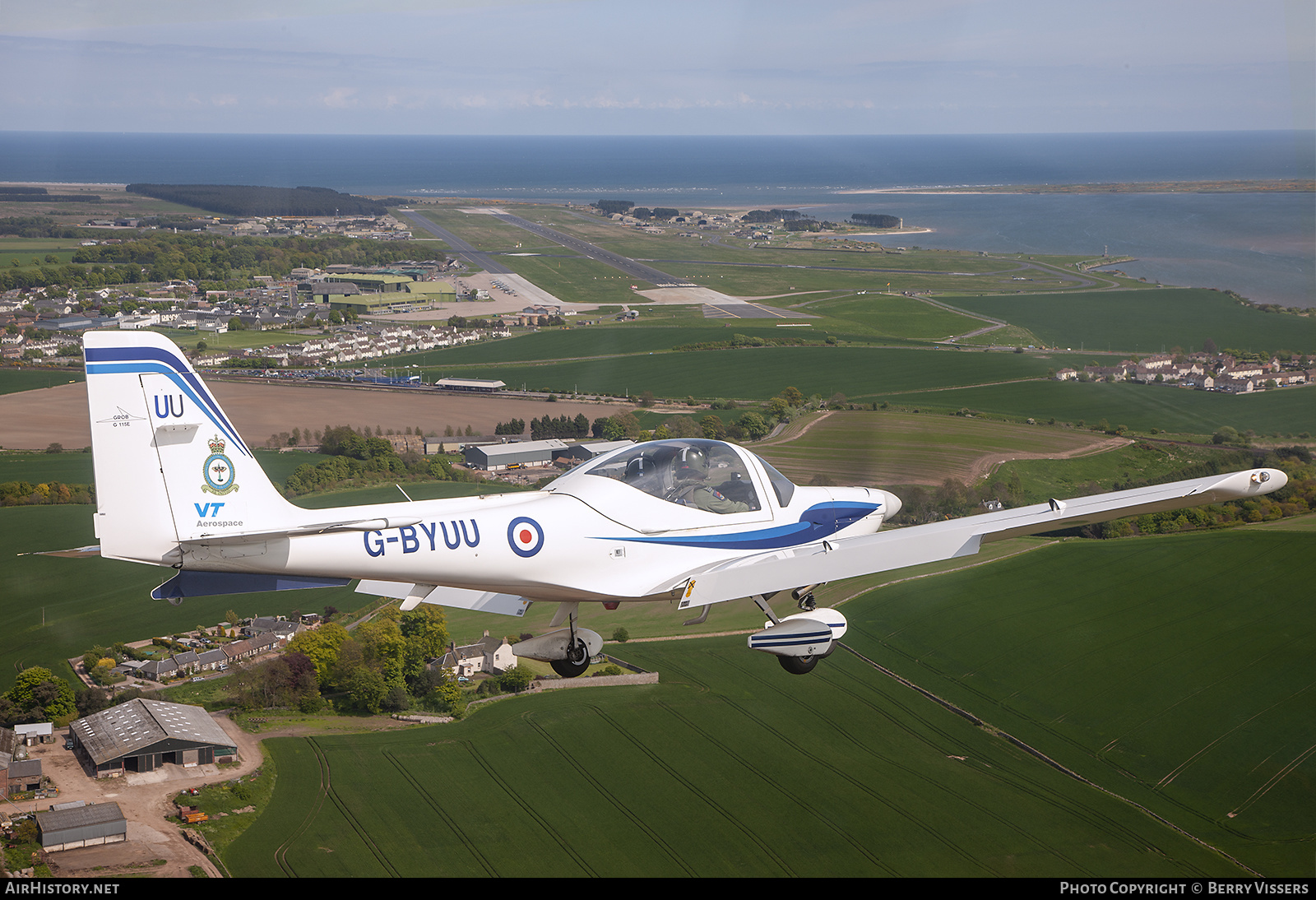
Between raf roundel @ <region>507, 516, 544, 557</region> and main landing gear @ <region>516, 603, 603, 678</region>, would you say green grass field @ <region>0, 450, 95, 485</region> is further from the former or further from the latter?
raf roundel @ <region>507, 516, 544, 557</region>

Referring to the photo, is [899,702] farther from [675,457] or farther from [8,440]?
[8,440]

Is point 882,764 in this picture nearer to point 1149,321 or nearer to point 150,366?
point 150,366

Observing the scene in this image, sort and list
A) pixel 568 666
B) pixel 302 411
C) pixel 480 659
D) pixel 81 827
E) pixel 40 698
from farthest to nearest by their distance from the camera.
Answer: pixel 302 411, pixel 480 659, pixel 40 698, pixel 81 827, pixel 568 666

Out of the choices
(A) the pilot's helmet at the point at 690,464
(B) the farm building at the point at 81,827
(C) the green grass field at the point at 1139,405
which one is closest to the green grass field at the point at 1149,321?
(C) the green grass field at the point at 1139,405

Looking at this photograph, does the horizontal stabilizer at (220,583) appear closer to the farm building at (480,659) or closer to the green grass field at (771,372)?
the farm building at (480,659)

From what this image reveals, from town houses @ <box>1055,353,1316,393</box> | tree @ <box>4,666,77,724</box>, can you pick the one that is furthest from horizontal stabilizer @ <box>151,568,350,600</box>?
town houses @ <box>1055,353,1316,393</box>

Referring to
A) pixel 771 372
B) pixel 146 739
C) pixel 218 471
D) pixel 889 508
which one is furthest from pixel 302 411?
pixel 218 471
